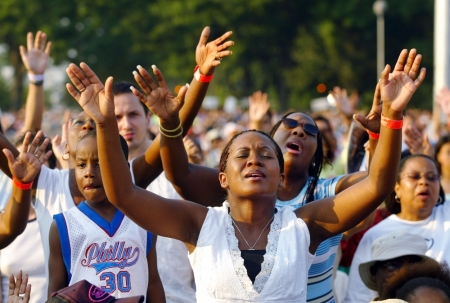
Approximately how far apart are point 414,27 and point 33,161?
45.5 meters

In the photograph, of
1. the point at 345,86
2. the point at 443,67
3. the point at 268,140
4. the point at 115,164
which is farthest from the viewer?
the point at 345,86

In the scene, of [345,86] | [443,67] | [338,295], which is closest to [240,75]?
[345,86]

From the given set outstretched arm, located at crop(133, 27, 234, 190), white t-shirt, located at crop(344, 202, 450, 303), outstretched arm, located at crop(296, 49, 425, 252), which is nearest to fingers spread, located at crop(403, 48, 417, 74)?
outstretched arm, located at crop(296, 49, 425, 252)

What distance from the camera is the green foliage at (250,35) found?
46.1 m

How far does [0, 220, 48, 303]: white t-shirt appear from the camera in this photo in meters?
4.89

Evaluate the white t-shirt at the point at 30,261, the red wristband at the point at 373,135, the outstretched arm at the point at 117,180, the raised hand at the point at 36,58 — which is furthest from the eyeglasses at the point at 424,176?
the raised hand at the point at 36,58

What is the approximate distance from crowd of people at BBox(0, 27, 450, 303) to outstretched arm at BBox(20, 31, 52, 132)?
3.09 feet

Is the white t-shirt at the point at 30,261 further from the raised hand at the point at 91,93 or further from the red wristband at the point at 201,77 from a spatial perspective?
the raised hand at the point at 91,93

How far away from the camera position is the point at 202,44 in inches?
172

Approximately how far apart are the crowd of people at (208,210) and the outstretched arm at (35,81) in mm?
942

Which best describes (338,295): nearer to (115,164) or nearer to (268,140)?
(268,140)

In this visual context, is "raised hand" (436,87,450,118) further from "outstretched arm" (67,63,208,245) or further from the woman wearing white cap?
"outstretched arm" (67,63,208,245)

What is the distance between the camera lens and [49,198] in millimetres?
4590

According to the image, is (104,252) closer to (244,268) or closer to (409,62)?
(244,268)
